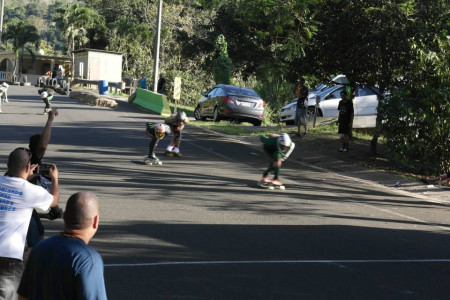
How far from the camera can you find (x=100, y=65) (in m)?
53.4

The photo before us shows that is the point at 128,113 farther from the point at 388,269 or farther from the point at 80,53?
the point at 80,53

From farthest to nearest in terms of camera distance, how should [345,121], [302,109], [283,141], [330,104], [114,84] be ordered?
1. [114,84]
2. [330,104]
3. [302,109]
4. [345,121]
5. [283,141]

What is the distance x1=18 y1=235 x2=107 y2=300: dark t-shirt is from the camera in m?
3.46

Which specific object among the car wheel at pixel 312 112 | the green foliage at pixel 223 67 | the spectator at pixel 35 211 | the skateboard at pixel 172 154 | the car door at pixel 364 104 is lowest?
the skateboard at pixel 172 154

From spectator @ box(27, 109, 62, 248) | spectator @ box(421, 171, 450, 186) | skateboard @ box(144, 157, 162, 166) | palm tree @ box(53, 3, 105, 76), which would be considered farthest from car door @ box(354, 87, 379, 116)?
palm tree @ box(53, 3, 105, 76)

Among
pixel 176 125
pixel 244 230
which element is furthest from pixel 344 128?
pixel 244 230

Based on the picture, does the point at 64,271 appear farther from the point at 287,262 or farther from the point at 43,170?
the point at 287,262

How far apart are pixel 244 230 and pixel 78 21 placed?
58.9 meters

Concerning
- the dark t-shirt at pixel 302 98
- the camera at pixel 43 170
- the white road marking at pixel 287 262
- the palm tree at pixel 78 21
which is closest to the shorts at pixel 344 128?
the dark t-shirt at pixel 302 98

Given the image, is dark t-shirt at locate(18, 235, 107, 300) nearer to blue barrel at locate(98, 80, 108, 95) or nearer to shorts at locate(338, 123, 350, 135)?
shorts at locate(338, 123, 350, 135)

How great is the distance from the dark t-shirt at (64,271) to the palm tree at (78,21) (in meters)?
63.7

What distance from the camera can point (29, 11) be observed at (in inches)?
7815

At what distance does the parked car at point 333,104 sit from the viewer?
2584cm

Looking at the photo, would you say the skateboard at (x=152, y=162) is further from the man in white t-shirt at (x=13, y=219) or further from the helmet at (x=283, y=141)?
the man in white t-shirt at (x=13, y=219)
